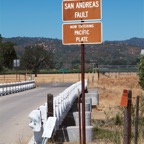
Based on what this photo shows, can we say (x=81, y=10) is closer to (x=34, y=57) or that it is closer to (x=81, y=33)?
(x=81, y=33)

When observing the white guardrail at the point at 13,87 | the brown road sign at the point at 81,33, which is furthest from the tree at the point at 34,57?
the brown road sign at the point at 81,33

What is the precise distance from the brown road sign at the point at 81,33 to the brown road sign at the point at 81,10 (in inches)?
5.2

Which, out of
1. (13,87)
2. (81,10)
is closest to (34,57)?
(13,87)

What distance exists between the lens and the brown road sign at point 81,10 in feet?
28.4

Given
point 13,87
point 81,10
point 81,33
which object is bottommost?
point 13,87

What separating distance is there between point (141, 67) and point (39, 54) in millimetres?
84950

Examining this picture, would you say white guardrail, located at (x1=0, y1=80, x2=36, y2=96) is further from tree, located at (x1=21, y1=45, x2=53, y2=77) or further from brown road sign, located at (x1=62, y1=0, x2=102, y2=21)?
tree, located at (x1=21, y1=45, x2=53, y2=77)

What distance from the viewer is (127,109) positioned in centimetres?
720

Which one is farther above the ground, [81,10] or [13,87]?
[81,10]

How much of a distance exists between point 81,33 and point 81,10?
43 cm

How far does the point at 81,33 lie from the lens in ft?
28.6

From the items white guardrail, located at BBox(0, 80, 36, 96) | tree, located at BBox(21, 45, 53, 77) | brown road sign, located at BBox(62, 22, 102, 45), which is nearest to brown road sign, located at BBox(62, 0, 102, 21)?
brown road sign, located at BBox(62, 22, 102, 45)

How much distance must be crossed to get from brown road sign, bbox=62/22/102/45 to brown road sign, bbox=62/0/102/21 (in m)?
0.13

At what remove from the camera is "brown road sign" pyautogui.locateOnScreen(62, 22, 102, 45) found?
8680 mm
